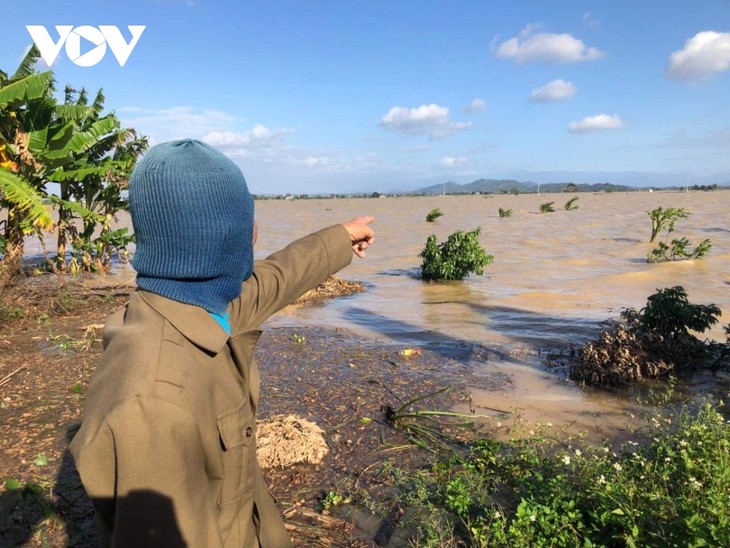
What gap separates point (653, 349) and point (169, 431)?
584 cm

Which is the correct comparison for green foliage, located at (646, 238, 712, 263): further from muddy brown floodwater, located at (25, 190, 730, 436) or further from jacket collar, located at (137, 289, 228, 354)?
jacket collar, located at (137, 289, 228, 354)

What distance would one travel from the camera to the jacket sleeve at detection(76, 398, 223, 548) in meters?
1.07

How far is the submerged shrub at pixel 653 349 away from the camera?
218 inches

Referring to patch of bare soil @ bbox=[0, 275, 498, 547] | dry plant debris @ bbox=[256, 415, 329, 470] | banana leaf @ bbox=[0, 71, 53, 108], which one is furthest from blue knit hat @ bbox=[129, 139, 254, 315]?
banana leaf @ bbox=[0, 71, 53, 108]

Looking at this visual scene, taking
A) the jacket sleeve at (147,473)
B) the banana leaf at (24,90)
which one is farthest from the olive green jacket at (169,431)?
the banana leaf at (24,90)

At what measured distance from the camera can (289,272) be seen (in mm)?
2006

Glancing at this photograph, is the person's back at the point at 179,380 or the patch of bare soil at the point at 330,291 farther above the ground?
the person's back at the point at 179,380

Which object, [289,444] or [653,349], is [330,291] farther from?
[289,444]

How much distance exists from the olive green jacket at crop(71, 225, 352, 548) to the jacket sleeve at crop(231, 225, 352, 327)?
11.7 inches

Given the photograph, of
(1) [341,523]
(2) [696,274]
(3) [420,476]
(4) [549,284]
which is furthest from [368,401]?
(2) [696,274]

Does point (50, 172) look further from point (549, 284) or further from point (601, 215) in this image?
point (601, 215)

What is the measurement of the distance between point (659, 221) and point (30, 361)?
→ 647 inches

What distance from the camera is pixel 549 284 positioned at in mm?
11789

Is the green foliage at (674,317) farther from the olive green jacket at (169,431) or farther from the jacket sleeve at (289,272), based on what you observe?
the olive green jacket at (169,431)
